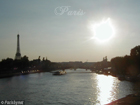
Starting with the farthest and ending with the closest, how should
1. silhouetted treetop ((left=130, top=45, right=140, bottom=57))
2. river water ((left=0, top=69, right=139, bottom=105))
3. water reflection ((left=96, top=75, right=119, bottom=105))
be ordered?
silhouetted treetop ((left=130, top=45, right=140, bottom=57)) → water reflection ((left=96, top=75, right=119, bottom=105)) → river water ((left=0, top=69, right=139, bottom=105))

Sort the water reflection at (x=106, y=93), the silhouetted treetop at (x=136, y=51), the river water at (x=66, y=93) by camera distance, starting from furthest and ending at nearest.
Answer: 1. the silhouetted treetop at (x=136, y=51)
2. the water reflection at (x=106, y=93)
3. the river water at (x=66, y=93)

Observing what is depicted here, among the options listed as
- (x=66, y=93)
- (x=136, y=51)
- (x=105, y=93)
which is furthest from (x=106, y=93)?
(x=136, y=51)

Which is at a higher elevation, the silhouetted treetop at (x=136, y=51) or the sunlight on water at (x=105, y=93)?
the silhouetted treetop at (x=136, y=51)

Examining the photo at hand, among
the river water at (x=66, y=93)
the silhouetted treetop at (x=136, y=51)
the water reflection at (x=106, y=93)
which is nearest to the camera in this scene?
the river water at (x=66, y=93)

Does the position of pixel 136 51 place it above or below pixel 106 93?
above

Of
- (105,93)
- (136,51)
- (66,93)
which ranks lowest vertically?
(105,93)

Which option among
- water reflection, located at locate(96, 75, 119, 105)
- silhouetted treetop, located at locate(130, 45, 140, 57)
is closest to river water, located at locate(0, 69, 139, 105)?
water reflection, located at locate(96, 75, 119, 105)

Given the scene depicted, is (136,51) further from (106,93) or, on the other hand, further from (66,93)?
(66,93)

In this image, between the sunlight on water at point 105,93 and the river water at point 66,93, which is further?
the sunlight on water at point 105,93

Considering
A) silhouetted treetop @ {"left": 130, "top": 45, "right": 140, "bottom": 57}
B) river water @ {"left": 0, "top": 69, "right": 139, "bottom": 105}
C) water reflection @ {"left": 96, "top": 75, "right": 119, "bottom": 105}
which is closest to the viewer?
river water @ {"left": 0, "top": 69, "right": 139, "bottom": 105}

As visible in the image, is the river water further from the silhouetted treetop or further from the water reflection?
the silhouetted treetop

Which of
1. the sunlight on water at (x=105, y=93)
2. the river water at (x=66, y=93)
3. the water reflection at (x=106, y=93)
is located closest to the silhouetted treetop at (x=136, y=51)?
the river water at (x=66, y=93)

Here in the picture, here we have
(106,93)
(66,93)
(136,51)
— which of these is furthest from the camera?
(136,51)

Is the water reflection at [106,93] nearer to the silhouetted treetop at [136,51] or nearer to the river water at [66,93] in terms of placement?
the river water at [66,93]
